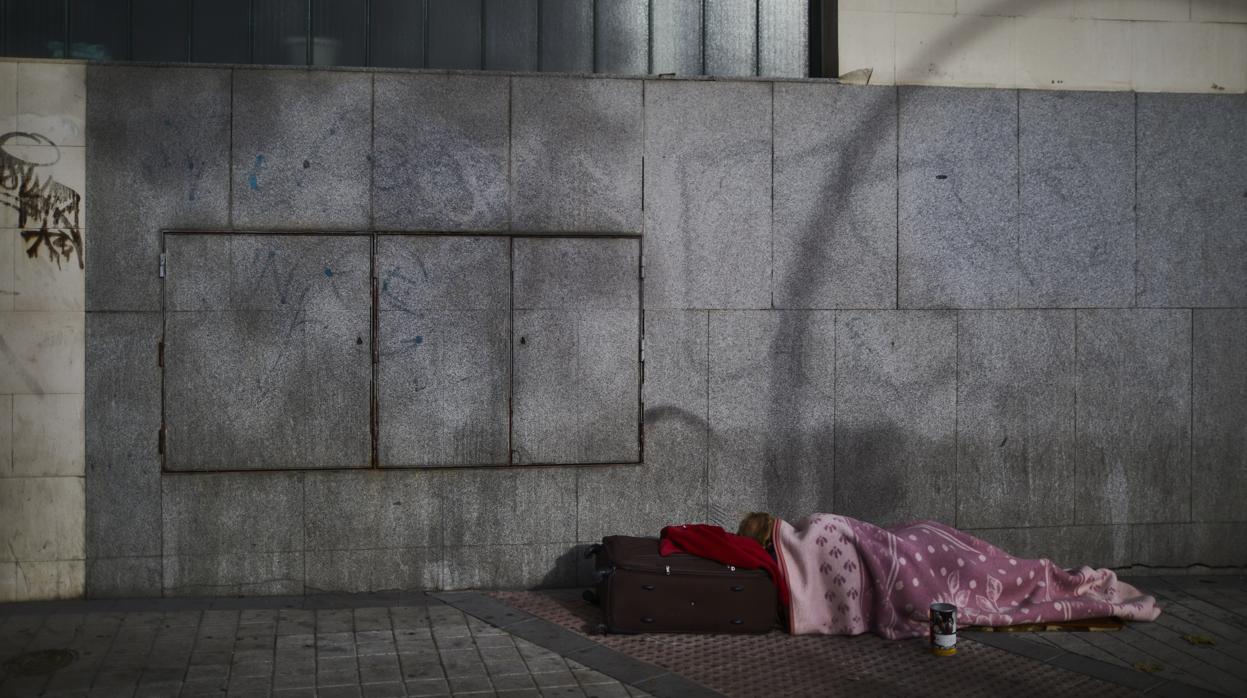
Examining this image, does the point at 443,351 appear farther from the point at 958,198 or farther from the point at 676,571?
the point at 958,198

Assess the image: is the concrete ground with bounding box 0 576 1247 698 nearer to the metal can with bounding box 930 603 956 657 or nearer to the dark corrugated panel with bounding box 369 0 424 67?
the metal can with bounding box 930 603 956 657

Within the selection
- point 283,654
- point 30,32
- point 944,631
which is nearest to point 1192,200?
point 944,631

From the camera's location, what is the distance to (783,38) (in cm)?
843

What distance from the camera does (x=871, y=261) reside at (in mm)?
8188

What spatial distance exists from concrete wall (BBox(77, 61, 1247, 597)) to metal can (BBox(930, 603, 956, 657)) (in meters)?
1.65

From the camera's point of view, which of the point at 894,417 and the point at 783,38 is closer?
the point at 894,417

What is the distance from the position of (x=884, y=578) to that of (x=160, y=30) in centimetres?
580

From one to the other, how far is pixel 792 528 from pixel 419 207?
319 centimetres

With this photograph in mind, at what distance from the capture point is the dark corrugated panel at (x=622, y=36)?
8188 mm

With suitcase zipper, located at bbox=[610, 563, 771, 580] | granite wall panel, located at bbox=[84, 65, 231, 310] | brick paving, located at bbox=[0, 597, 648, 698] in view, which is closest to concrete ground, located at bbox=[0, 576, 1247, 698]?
brick paving, located at bbox=[0, 597, 648, 698]

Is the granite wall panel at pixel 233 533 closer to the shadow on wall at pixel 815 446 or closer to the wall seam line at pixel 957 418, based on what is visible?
the shadow on wall at pixel 815 446

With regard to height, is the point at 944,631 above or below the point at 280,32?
below

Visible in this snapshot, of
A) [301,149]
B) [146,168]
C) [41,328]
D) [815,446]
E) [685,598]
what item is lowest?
[685,598]

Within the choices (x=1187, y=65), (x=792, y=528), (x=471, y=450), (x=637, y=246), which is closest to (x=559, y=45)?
(x=637, y=246)
